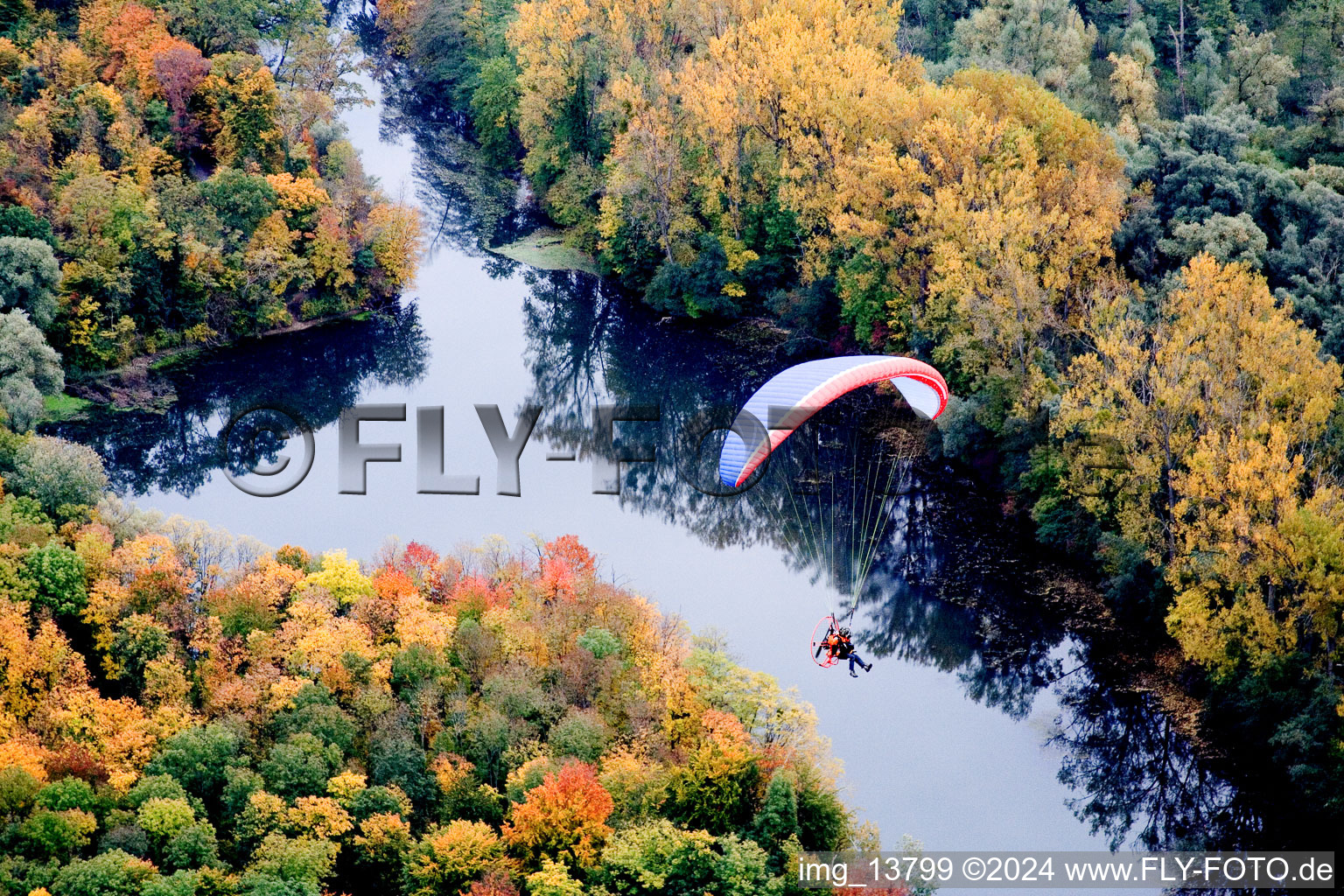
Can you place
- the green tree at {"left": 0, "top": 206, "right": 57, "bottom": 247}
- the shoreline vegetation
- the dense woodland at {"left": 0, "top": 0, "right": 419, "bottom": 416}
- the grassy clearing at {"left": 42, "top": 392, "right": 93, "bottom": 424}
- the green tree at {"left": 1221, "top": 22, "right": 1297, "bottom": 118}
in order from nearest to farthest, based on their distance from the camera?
the shoreline vegetation, the grassy clearing at {"left": 42, "top": 392, "right": 93, "bottom": 424}, the green tree at {"left": 0, "top": 206, "right": 57, "bottom": 247}, the dense woodland at {"left": 0, "top": 0, "right": 419, "bottom": 416}, the green tree at {"left": 1221, "top": 22, "right": 1297, "bottom": 118}

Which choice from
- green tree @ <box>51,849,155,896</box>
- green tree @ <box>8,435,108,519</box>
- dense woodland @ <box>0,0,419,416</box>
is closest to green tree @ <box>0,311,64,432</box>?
dense woodland @ <box>0,0,419,416</box>

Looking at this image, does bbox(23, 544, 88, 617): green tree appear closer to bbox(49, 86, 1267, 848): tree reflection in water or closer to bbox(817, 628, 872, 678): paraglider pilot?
bbox(49, 86, 1267, 848): tree reflection in water

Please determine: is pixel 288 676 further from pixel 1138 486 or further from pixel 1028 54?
pixel 1028 54

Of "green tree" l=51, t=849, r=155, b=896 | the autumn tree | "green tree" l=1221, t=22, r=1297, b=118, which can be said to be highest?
"green tree" l=1221, t=22, r=1297, b=118

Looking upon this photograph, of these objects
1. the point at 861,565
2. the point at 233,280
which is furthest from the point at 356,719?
the point at 233,280

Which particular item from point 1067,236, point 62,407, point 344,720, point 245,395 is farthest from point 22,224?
point 1067,236

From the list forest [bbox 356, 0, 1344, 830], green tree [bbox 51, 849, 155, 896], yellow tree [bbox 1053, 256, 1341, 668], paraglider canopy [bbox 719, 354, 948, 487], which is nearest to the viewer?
green tree [bbox 51, 849, 155, 896]
